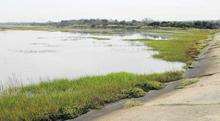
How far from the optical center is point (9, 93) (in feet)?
54.5

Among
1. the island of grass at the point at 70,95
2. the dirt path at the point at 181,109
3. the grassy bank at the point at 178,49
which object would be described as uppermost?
the dirt path at the point at 181,109

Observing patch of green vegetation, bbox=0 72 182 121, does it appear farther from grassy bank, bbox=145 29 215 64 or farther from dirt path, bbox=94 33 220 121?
grassy bank, bbox=145 29 215 64

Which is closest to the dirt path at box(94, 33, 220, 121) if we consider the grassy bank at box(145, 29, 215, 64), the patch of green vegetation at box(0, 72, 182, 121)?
the patch of green vegetation at box(0, 72, 182, 121)

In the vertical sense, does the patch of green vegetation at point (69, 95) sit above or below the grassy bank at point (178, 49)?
above

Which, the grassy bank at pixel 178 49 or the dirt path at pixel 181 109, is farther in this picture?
the grassy bank at pixel 178 49

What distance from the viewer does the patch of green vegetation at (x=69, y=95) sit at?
544 inches

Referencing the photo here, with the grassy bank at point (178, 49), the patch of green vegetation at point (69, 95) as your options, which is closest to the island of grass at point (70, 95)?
the patch of green vegetation at point (69, 95)

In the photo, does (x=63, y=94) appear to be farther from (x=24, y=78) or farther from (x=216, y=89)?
(x=24, y=78)

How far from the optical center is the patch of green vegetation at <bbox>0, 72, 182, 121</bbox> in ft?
45.4

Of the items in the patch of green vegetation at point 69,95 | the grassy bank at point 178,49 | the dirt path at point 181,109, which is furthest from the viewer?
the grassy bank at point 178,49

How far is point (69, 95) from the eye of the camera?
1606 cm

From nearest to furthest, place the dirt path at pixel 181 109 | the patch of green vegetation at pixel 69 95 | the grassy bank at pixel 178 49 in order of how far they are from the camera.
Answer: the dirt path at pixel 181 109
the patch of green vegetation at pixel 69 95
the grassy bank at pixel 178 49

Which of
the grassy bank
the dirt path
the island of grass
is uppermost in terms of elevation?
the dirt path

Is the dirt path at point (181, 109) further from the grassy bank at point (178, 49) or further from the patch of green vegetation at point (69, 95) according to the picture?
the grassy bank at point (178, 49)
